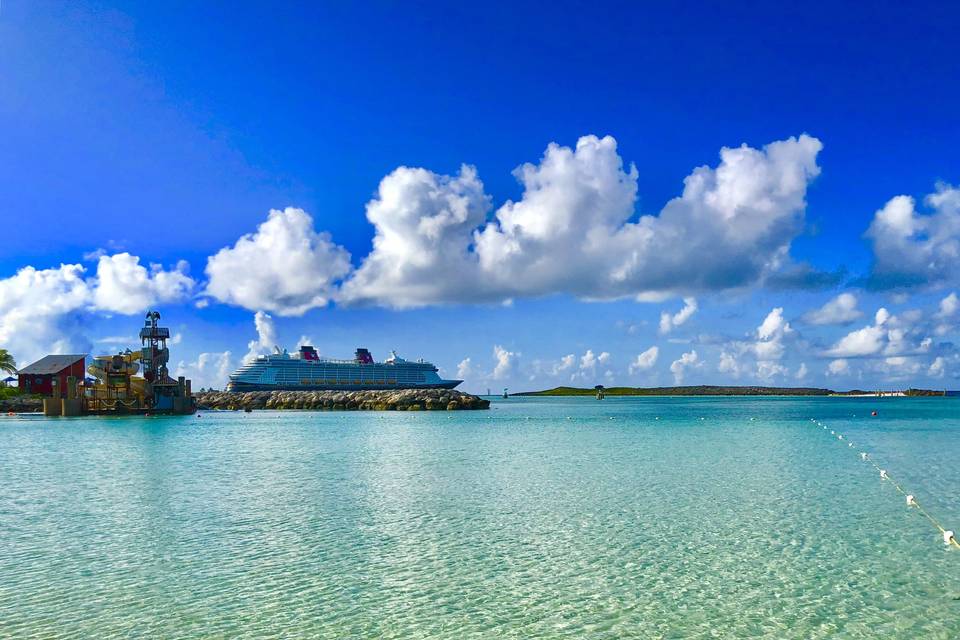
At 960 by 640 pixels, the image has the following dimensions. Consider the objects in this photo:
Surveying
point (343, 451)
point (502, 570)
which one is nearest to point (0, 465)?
point (343, 451)

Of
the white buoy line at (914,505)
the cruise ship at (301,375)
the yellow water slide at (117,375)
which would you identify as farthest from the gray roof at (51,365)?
the white buoy line at (914,505)

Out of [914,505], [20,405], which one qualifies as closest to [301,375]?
[20,405]

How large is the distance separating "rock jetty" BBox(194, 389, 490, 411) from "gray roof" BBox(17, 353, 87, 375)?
102 ft

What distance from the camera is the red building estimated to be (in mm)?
123500

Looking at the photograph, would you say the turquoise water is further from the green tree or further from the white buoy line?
the green tree

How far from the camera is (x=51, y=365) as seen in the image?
4968 inches

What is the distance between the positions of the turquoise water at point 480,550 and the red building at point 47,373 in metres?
99.7

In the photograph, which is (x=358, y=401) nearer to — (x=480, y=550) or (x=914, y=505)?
(x=914, y=505)

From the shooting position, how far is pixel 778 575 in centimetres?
1507

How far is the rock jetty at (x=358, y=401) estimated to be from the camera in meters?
125

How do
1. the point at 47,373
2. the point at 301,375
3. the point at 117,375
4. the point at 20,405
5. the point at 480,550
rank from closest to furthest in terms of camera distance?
the point at 480,550, the point at 117,375, the point at 20,405, the point at 47,373, the point at 301,375

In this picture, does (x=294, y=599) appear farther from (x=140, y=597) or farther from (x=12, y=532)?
(x=12, y=532)

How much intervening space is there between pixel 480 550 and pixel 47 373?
131004mm

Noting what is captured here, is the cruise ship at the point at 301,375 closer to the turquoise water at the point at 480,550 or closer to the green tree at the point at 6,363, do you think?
the green tree at the point at 6,363
